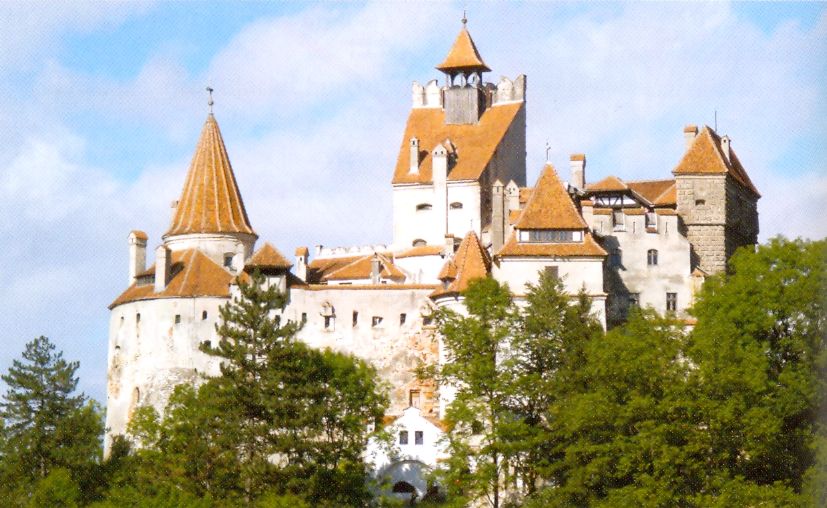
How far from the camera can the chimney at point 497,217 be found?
93.2m

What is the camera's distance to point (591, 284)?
87312 millimetres

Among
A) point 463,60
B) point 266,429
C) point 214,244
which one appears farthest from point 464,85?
point 266,429

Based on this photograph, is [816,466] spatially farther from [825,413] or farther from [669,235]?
[669,235]

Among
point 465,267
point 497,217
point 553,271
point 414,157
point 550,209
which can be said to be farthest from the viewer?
point 414,157

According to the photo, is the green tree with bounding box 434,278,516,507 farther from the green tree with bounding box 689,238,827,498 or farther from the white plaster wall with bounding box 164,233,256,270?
the white plaster wall with bounding box 164,233,256,270

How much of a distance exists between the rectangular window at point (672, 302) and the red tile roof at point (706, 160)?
5.97 m

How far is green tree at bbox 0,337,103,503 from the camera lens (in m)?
91.5

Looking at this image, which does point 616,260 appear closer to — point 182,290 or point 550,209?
point 550,209

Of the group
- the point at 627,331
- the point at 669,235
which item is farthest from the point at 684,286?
the point at 627,331

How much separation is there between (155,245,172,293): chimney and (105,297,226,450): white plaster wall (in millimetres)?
884

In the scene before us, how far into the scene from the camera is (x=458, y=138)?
10525 cm

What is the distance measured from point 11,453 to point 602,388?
2777 centimetres

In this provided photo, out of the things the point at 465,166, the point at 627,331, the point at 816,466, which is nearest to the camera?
the point at 816,466

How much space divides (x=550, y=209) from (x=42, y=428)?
23716 millimetres
